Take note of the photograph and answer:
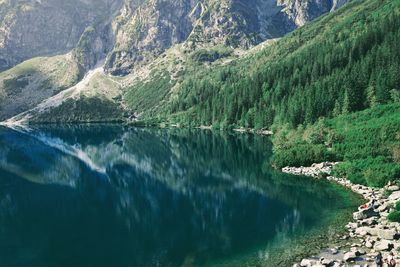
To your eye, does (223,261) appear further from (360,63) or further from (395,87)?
(360,63)

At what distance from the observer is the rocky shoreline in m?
45.2

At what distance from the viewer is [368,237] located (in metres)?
51.2

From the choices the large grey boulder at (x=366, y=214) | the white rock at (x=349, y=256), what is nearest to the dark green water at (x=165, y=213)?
the large grey boulder at (x=366, y=214)

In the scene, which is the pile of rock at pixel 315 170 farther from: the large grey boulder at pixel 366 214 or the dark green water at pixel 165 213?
the large grey boulder at pixel 366 214

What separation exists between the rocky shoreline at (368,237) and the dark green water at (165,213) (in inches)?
134

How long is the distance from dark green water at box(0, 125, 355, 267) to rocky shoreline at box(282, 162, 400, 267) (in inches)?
134

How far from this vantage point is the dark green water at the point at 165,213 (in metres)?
54.9

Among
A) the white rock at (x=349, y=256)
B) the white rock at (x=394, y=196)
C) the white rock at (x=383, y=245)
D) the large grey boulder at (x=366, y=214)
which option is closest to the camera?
the white rock at (x=349, y=256)

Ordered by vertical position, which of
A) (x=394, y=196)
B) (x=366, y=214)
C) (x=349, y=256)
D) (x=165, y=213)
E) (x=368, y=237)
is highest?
(x=394, y=196)

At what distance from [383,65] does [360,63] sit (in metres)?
14.0

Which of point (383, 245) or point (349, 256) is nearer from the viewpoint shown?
point (349, 256)

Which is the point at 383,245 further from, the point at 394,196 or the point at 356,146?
the point at 356,146

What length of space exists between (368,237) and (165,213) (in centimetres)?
3628

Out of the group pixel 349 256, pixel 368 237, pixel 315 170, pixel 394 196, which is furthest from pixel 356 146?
pixel 349 256
